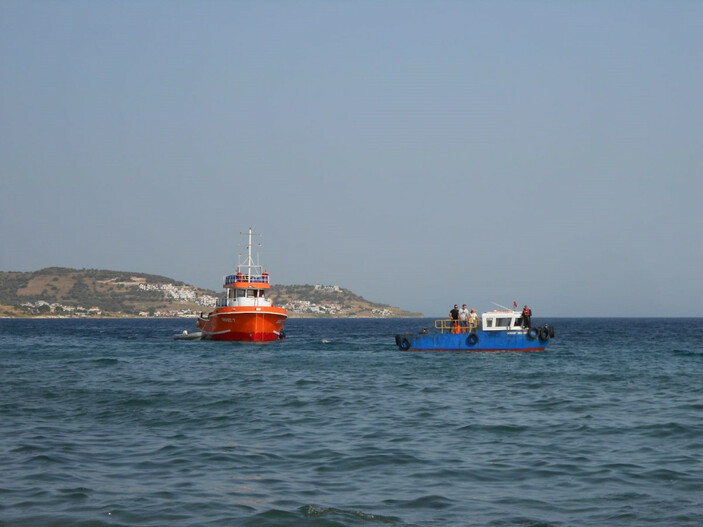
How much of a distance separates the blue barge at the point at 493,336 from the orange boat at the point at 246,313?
56.4 ft

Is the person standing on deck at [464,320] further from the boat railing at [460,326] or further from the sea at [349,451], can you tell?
the sea at [349,451]

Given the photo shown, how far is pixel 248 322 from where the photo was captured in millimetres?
66250

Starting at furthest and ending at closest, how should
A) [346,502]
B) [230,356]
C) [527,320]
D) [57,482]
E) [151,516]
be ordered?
[527,320], [230,356], [57,482], [346,502], [151,516]

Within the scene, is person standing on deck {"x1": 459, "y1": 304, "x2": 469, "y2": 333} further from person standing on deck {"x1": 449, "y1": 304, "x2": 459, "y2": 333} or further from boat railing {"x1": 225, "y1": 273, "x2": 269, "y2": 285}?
boat railing {"x1": 225, "y1": 273, "x2": 269, "y2": 285}

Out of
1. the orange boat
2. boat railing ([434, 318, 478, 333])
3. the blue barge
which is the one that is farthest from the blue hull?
the orange boat

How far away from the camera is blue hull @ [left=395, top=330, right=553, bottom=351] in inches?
2122

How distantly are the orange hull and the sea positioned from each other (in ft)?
100

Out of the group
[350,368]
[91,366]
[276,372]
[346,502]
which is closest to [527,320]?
[350,368]

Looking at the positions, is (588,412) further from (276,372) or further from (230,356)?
(230,356)

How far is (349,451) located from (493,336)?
37.9 m

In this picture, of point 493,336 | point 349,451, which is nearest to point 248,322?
point 493,336

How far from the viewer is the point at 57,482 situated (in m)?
14.2

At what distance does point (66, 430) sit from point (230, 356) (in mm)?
32147

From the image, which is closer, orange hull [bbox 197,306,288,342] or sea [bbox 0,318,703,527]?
sea [bbox 0,318,703,527]
